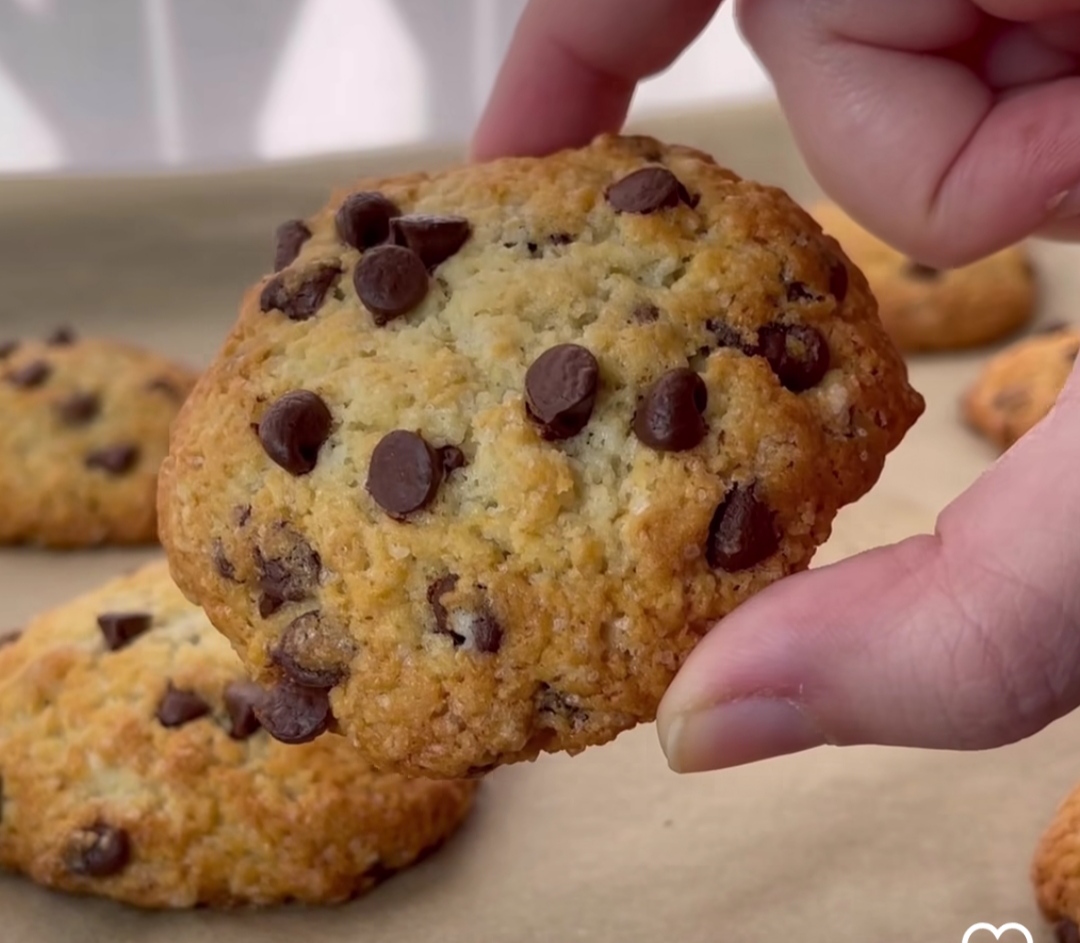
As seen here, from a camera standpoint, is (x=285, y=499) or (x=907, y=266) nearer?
(x=285, y=499)

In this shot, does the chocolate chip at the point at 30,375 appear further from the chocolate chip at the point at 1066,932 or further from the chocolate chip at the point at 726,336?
the chocolate chip at the point at 1066,932

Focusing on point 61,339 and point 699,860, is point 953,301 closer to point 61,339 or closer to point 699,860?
point 699,860

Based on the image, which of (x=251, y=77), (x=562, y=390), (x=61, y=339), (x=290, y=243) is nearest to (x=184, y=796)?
(x=290, y=243)

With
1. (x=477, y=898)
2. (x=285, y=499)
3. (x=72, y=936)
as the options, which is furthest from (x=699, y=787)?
(x=285, y=499)

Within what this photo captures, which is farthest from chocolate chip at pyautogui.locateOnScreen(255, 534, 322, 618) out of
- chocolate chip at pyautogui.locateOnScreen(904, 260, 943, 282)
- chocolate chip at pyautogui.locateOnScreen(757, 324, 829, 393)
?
chocolate chip at pyautogui.locateOnScreen(904, 260, 943, 282)

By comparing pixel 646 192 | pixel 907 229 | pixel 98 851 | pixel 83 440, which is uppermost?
pixel 646 192

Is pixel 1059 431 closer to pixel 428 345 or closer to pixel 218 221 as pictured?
pixel 428 345
